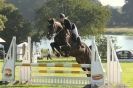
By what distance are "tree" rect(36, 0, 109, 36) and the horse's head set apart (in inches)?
1745

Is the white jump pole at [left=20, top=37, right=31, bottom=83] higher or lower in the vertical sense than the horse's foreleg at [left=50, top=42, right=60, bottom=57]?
lower

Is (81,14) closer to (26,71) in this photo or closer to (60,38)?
(26,71)

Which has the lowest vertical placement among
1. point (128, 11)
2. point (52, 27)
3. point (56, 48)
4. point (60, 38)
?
point (56, 48)

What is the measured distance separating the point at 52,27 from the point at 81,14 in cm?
4667

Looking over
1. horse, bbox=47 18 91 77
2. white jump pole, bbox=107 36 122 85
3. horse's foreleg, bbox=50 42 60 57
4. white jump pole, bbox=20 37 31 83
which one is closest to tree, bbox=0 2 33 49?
white jump pole, bbox=20 37 31 83

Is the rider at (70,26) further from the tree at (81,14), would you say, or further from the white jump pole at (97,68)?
the tree at (81,14)

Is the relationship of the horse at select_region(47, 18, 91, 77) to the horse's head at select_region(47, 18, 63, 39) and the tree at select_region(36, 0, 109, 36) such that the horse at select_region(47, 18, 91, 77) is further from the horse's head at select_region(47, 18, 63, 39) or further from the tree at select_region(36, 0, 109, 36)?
the tree at select_region(36, 0, 109, 36)

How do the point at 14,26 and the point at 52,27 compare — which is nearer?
the point at 52,27

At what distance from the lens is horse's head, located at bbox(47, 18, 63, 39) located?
42.9 ft

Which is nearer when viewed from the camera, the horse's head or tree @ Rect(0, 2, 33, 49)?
the horse's head

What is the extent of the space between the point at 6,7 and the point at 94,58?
175ft

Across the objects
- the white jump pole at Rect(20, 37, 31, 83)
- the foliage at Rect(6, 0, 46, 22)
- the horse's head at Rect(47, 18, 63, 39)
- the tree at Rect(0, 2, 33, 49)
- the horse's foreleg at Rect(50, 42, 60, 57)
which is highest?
the foliage at Rect(6, 0, 46, 22)

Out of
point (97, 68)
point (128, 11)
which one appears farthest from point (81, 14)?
point (128, 11)

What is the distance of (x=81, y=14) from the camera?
59.7 m
